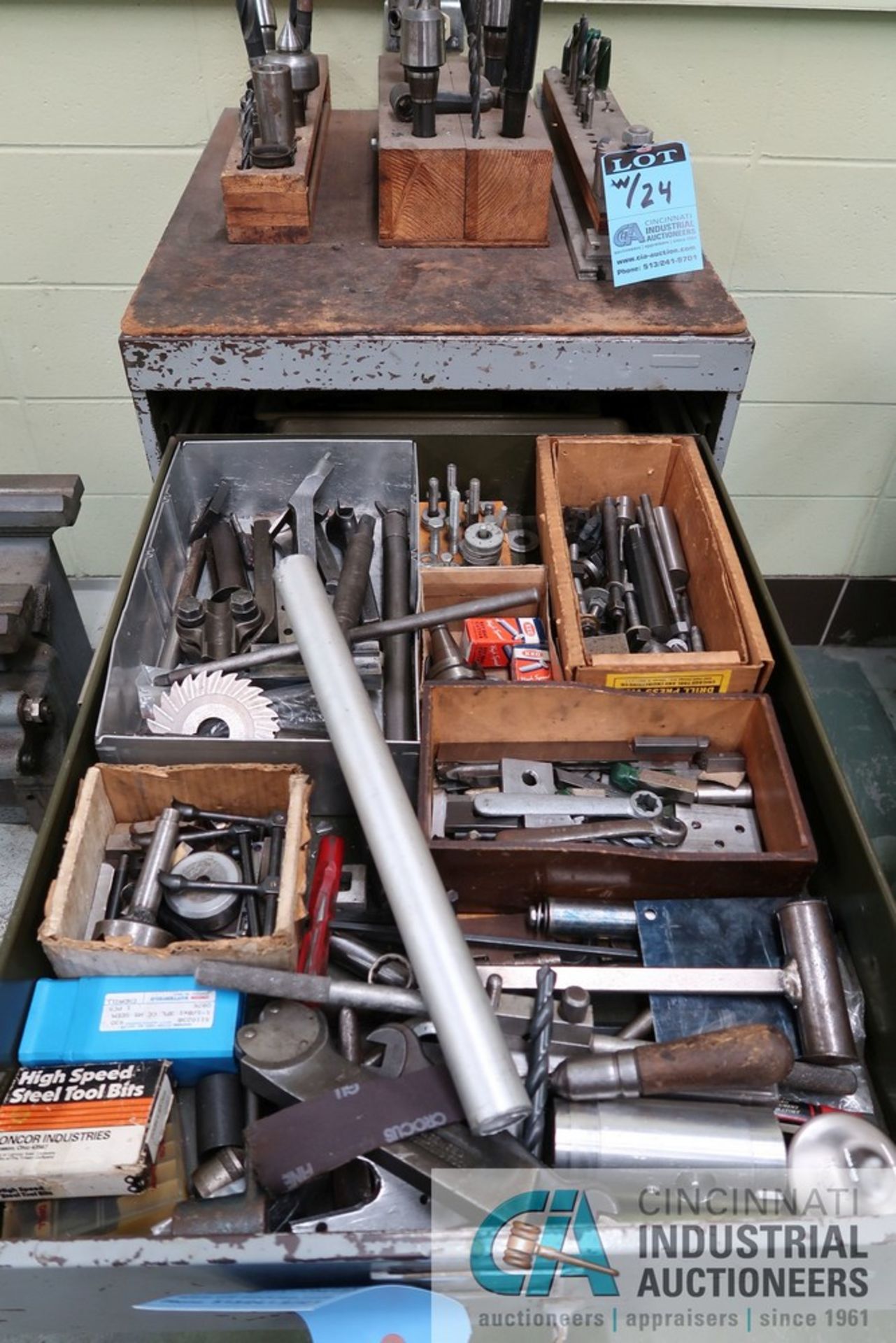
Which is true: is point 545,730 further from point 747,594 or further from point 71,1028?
point 71,1028

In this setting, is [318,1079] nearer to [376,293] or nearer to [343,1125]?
[343,1125]

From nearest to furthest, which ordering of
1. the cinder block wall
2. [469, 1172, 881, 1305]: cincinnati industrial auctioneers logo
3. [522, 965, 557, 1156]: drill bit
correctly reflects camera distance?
[469, 1172, 881, 1305]: cincinnati industrial auctioneers logo → [522, 965, 557, 1156]: drill bit → the cinder block wall

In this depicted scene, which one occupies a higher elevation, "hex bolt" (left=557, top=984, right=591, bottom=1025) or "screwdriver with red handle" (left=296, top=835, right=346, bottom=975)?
"hex bolt" (left=557, top=984, right=591, bottom=1025)

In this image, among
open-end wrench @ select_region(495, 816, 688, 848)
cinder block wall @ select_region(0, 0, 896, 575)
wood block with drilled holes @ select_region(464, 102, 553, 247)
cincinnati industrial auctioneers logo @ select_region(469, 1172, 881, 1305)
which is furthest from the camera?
cinder block wall @ select_region(0, 0, 896, 575)

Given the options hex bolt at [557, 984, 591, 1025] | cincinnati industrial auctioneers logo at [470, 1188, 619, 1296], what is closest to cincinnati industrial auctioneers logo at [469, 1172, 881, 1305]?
cincinnati industrial auctioneers logo at [470, 1188, 619, 1296]

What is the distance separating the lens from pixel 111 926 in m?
0.80

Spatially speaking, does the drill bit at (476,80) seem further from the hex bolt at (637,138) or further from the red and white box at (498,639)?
the red and white box at (498,639)

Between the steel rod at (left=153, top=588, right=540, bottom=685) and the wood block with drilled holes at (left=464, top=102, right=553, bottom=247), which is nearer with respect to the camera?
the steel rod at (left=153, top=588, right=540, bottom=685)

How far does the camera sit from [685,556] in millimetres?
1234

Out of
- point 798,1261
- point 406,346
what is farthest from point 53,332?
point 798,1261

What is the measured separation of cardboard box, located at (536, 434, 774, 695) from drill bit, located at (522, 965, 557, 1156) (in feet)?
1.11

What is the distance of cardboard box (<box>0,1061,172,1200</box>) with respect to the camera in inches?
25.9

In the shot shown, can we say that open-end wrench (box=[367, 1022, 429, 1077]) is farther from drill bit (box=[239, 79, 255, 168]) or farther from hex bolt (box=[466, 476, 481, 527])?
drill bit (box=[239, 79, 255, 168])

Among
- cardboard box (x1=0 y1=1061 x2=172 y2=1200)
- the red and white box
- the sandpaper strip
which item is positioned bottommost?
the red and white box
